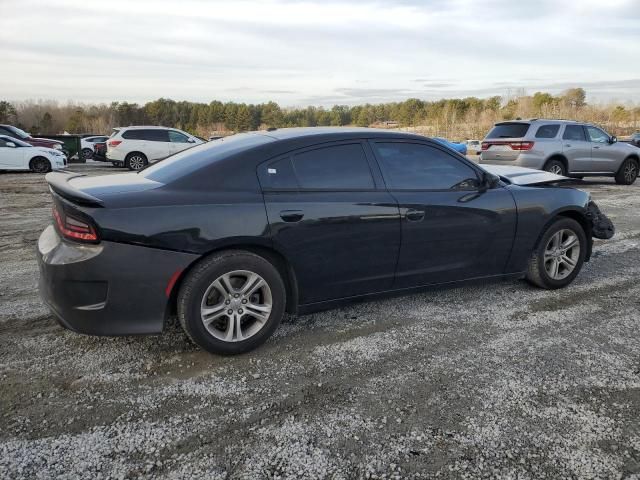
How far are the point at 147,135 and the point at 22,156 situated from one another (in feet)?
13.7

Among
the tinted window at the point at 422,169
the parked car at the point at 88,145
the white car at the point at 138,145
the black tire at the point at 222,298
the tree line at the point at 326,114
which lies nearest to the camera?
the black tire at the point at 222,298

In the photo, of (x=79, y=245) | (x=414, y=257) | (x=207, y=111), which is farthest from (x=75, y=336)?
(x=207, y=111)

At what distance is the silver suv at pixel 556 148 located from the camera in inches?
459

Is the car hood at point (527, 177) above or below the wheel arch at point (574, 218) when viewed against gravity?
above

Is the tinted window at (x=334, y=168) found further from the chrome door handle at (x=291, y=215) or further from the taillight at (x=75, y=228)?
the taillight at (x=75, y=228)

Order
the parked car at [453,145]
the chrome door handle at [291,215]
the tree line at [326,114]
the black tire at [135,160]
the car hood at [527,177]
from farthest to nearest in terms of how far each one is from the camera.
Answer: the tree line at [326,114]
the black tire at [135,160]
the car hood at [527,177]
the parked car at [453,145]
the chrome door handle at [291,215]

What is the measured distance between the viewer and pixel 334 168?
3.54 meters

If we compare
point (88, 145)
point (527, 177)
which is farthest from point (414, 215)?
point (88, 145)

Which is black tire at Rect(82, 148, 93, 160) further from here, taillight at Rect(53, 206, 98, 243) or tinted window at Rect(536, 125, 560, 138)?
taillight at Rect(53, 206, 98, 243)

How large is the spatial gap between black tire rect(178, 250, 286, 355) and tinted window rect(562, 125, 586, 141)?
11.2 meters

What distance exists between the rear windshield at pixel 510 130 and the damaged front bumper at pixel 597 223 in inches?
291

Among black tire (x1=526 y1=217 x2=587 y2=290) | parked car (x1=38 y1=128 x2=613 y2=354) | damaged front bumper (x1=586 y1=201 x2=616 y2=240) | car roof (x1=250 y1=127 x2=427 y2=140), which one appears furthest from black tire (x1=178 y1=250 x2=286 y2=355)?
damaged front bumper (x1=586 y1=201 x2=616 y2=240)

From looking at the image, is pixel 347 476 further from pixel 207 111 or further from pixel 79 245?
pixel 207 111

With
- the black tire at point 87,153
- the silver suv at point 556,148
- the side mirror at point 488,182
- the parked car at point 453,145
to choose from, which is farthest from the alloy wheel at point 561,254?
the black tire at point 87,153
